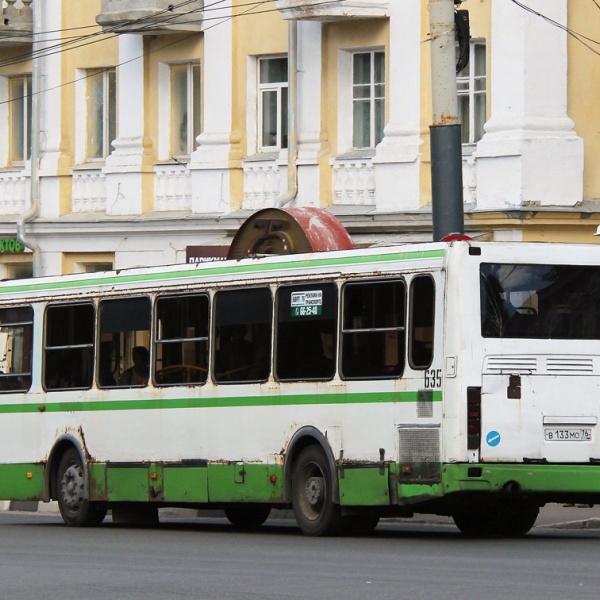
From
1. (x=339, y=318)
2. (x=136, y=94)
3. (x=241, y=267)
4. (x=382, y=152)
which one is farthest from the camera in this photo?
(x=136, y=94)

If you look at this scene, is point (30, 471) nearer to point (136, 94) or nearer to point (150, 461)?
point (150, 461)

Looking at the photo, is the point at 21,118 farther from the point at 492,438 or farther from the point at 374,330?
the point at 492,438

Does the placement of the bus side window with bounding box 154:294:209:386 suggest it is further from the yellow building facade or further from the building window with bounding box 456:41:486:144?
the building window with bounding box 456:41:486:144

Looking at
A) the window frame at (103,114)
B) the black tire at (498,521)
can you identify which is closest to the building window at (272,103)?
the window frame at (103,114)

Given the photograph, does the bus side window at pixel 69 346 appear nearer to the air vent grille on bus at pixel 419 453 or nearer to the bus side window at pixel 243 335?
the bus side window at pixel 243 335

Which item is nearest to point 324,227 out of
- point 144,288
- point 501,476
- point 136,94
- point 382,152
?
point 144,288

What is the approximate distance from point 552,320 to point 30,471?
7138 mm

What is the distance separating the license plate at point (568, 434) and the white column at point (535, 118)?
35.8 ft

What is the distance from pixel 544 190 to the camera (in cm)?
2858

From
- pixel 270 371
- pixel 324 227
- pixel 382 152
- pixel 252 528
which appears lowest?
pixel 252 528

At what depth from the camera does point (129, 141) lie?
35.1m

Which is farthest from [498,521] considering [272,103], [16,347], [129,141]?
[129,141]

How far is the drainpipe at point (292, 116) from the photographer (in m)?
32.2

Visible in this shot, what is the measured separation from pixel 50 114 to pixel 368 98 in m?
7.08
